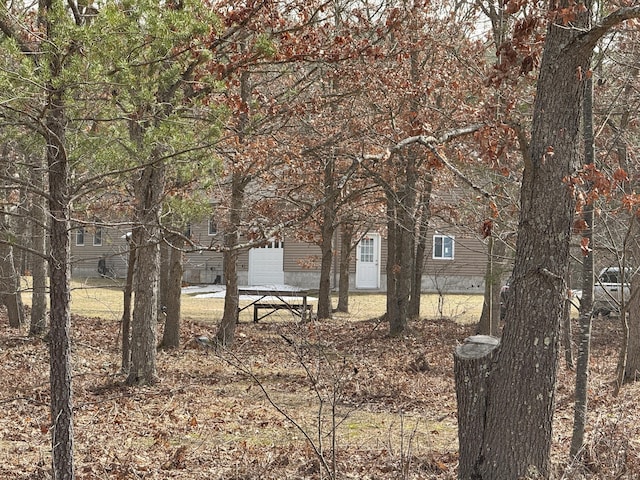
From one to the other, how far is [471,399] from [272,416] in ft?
14.3

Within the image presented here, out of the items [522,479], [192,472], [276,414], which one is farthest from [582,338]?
[276,414]

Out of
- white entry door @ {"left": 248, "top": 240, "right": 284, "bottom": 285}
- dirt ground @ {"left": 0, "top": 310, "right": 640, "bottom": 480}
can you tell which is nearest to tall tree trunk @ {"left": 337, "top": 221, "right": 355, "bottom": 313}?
dirt ground @ {"left": 0, "top": 310, "right": 640, "bottom": 480}

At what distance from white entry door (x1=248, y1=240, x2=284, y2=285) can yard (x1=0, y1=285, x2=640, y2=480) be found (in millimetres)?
20905

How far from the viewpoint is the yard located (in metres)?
6.91

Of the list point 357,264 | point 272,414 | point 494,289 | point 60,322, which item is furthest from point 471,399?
point 357,264

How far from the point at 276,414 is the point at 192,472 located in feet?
8.62

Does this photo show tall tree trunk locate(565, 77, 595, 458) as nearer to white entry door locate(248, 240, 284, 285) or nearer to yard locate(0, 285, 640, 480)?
yard locate(0, 285, 640, 480)

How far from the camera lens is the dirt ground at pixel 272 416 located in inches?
271

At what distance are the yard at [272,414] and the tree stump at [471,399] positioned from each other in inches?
23.3

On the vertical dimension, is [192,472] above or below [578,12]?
below

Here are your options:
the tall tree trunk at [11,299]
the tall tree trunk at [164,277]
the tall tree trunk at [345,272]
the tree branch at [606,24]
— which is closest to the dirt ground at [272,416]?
the tall tree trunk at [11,299]

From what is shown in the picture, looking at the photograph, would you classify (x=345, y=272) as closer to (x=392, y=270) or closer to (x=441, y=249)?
(x=392, y=270)

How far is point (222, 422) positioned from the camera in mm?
9172

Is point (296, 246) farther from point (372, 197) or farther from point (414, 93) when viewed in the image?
point (414, 93)
